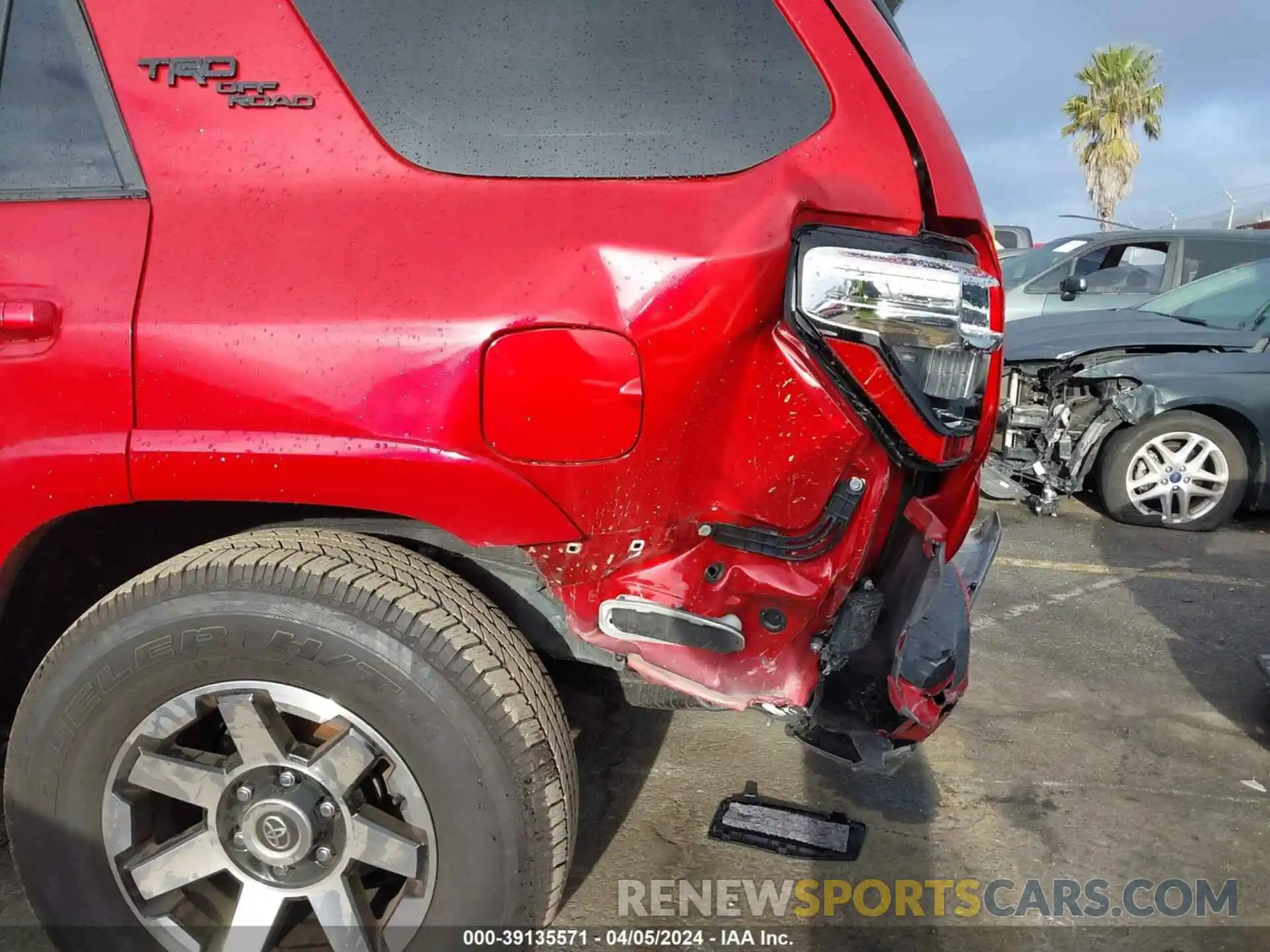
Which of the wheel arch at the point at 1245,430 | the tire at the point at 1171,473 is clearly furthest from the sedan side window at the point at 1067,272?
the tire at the point at 1171,473

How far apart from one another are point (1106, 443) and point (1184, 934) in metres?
4.36

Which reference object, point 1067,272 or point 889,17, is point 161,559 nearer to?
point 889,17

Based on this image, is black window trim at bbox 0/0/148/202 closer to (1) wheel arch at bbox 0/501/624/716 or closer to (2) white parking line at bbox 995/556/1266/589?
(1) wheel arch at bbox 0/501/624/716

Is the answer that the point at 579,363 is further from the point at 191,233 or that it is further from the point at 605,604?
the point at 191,233

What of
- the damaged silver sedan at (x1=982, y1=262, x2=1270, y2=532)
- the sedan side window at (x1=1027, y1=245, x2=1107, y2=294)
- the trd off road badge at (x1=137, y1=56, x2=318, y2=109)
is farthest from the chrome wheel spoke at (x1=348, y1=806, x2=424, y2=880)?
the sedan side window at (x1=1027, y1=245, x2=1107, y2=294)

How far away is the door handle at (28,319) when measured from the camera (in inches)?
63.5

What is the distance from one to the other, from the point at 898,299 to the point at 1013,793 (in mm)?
1945

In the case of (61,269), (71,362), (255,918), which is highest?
(61,269)

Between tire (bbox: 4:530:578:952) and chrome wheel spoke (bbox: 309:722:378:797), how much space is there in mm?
26

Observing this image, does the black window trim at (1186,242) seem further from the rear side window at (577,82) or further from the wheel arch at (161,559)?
the wheel arch at (161,559)

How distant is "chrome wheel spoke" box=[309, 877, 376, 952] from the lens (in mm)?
1766

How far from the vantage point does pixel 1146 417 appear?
577 cm

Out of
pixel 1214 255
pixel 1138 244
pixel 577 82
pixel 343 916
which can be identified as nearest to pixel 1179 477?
pixel 1214 255

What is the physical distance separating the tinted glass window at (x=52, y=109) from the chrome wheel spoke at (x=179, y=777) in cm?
112
